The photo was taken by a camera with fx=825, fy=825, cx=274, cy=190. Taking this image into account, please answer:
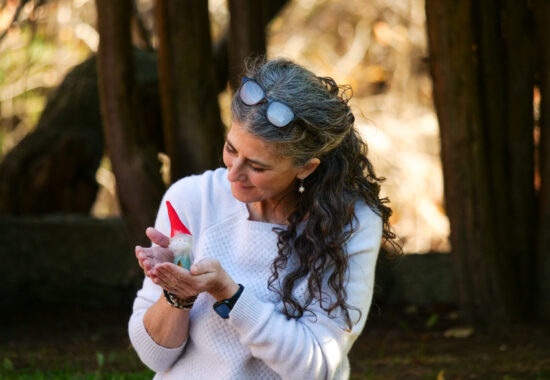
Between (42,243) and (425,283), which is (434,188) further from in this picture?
(42,243)

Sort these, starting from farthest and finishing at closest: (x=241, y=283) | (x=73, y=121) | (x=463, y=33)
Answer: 1. (x=73, y=121)
2. (x=463, y=33)
3. (x=241, y=283)

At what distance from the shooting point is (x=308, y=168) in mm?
2471

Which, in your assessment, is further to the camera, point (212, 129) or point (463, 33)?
point (212, 129)

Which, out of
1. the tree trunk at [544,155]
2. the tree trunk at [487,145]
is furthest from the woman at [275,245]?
the tree trunk at [544,155]

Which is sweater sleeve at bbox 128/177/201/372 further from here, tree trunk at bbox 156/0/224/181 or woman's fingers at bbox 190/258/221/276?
tree trunk at bbox 156/0/224/181

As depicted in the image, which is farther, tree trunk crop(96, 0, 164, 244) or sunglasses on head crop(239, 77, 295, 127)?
tree trunk crop(96, 0, 164, 244)

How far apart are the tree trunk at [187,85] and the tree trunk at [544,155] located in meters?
1.71

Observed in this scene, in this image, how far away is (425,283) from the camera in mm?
5262

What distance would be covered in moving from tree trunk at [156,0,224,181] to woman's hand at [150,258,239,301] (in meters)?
2.01

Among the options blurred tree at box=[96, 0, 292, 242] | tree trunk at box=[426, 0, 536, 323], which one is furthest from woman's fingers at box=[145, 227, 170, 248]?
tree trunk at box=[426, 0, 536, 323]

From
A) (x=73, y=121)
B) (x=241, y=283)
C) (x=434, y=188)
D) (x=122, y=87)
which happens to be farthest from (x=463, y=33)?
(x=434, y=188)

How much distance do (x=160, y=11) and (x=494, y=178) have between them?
1.93 meters

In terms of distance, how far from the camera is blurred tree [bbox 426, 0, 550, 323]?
403 cm

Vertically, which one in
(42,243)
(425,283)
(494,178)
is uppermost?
(494,178)
